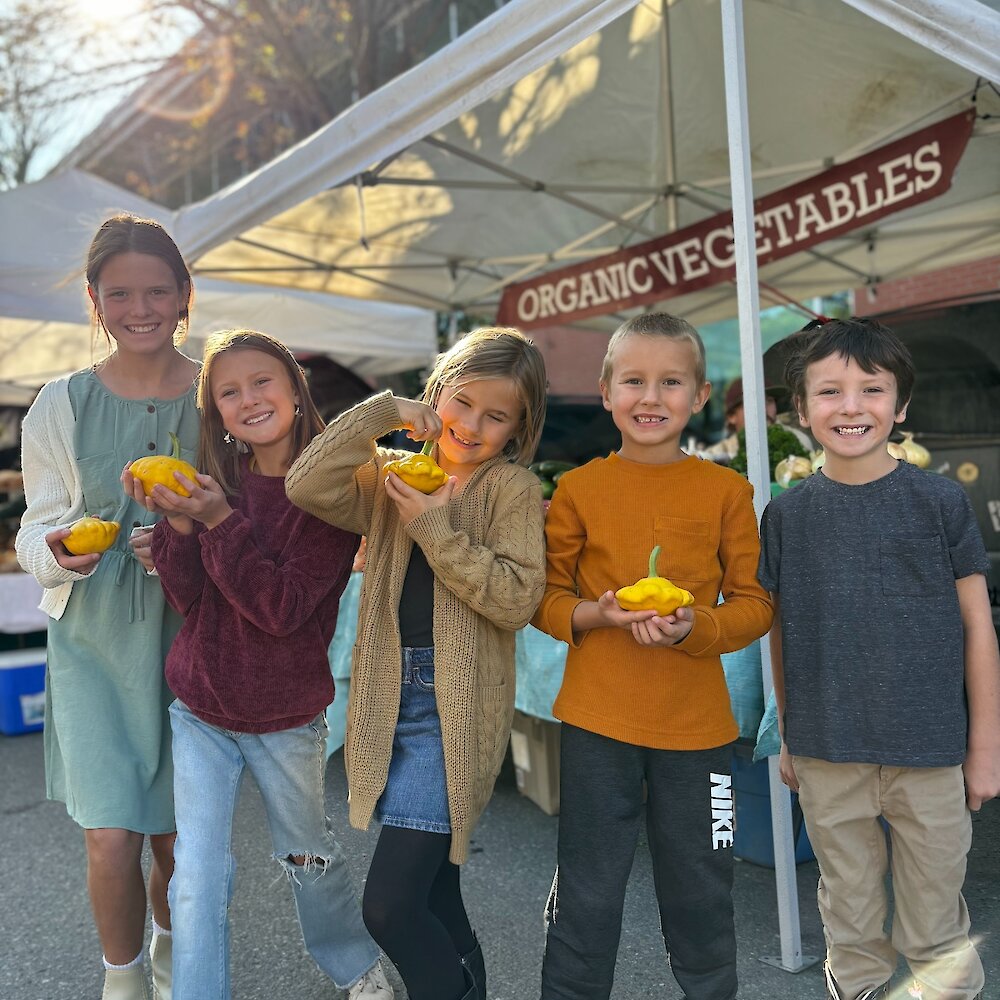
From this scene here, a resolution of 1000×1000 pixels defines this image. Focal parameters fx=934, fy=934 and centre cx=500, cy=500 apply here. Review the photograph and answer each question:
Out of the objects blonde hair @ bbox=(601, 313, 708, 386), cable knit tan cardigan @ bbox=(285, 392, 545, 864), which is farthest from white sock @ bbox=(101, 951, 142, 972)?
blonde hair @ bbox=(601, 313, 708, 386)

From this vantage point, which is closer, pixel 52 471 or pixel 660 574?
pixel 660 574

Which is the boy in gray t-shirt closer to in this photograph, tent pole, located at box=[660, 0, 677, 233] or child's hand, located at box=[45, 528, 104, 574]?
child's hand, located at box=[45, 528, 104, 574]

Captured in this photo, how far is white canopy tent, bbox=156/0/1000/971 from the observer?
2.75 m

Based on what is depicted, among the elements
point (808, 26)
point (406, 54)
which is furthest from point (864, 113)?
point (406, 54)

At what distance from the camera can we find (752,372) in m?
2.68

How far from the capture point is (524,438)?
7.48ft

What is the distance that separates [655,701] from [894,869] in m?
0.69

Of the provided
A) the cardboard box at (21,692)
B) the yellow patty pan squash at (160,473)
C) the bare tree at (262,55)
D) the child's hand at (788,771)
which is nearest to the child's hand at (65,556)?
the yellow patty pan squash at (160,473)

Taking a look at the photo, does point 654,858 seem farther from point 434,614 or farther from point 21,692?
point 21,692

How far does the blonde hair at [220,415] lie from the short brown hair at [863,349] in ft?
3.96

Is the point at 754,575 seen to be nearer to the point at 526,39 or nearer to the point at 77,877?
the point at 526,39

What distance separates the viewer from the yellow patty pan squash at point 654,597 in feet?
6.09

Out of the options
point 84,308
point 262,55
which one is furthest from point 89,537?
point 262,55

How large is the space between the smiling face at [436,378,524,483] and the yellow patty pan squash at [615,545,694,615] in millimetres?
504
